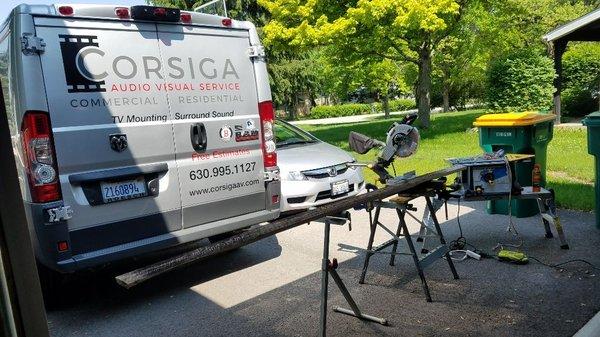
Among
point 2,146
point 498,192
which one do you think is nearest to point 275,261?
point 498,192

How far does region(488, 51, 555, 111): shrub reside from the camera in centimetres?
1537

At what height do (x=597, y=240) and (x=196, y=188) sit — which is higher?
(x=196, y=188)

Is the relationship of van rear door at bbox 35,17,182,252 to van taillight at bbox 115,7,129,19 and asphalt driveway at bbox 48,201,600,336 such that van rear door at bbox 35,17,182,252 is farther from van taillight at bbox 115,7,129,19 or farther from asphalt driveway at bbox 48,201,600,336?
asphalt driveway at bbox 48,201,600,336

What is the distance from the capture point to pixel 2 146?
1191 mm

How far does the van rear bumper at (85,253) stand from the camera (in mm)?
3727

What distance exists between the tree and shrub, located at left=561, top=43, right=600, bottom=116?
23.2 ft

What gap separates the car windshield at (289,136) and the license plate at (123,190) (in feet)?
12.0

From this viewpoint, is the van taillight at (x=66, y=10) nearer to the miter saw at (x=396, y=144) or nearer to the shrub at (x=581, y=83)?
the miter saw at (x=396, y=144)

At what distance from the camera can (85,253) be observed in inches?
154

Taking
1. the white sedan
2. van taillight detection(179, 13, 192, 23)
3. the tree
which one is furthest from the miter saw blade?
the tree

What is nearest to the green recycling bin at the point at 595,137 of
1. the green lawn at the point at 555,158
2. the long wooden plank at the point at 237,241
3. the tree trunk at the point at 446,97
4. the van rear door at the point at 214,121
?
the green lawn at the point at 555,158

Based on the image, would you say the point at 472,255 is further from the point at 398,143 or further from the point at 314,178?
the point at 314,178

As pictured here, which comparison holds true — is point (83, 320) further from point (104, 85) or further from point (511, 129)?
point (511, 129)

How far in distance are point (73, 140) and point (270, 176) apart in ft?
6.35
